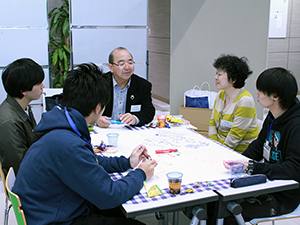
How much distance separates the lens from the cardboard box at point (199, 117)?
444cm

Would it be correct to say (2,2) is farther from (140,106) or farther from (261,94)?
(261,94)

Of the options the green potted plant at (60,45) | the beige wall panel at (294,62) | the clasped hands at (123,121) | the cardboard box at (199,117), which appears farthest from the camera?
the beige wall panel at (294,62)

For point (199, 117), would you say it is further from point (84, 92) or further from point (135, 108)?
point (84, 92)

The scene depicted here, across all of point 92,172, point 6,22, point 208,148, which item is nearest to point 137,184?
point 92,172

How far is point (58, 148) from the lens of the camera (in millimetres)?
→ 1453

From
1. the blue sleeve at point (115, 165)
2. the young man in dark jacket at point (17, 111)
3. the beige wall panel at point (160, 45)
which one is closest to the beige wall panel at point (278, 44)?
the beige wall panel at point (160, 45)

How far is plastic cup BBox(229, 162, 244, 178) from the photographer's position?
1823 millimetres

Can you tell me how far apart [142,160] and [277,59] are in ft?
24.2

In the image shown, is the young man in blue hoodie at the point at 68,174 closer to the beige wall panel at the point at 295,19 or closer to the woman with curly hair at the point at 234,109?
the woman with curly hair at the point at 234,109

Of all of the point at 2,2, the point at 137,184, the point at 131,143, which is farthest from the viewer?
the point at 2,2

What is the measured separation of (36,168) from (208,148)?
4.25ft

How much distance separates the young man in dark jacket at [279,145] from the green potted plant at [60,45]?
4054 millimetres

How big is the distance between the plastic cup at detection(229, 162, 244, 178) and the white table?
4cm

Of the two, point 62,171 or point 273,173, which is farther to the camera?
point 273,173
